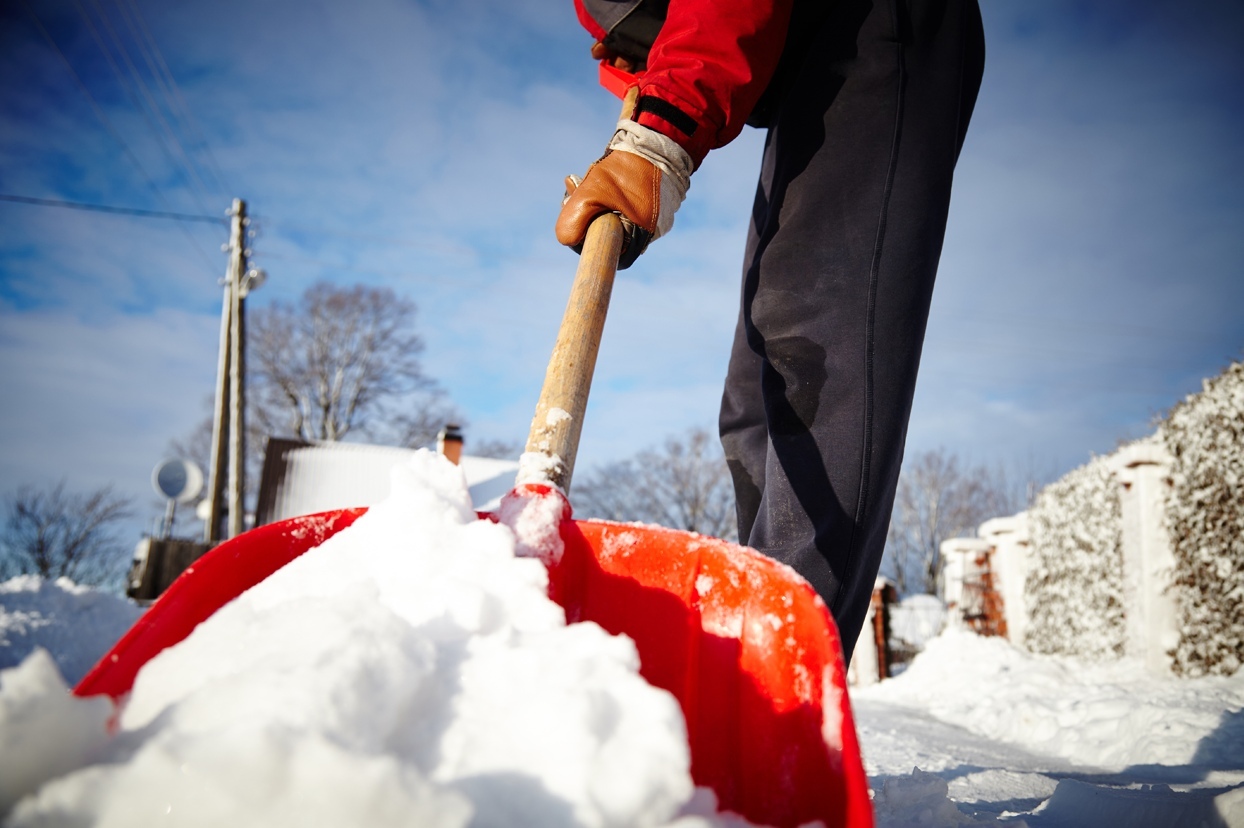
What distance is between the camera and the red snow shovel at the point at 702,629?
0.77 m

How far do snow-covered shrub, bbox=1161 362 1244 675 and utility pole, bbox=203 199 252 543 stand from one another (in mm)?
14196

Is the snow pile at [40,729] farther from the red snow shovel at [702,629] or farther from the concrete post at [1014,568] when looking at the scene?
the concrete post at [1014,568]

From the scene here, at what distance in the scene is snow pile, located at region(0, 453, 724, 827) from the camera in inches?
20.6

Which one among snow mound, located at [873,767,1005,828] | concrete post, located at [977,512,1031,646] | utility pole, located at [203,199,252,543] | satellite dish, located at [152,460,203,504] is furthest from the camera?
satellite dish, located at [152,460,203,504]

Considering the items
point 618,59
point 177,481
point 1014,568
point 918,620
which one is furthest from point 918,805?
point 918,620

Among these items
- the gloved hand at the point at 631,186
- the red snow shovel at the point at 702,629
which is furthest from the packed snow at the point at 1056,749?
the gloved hand at the point at 631,186

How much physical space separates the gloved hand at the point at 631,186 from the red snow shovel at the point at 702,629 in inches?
16.5

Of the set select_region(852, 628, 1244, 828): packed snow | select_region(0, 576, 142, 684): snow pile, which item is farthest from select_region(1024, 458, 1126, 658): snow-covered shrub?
select_region(0, 576, 142, 684): snow pile

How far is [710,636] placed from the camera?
3.08 ft

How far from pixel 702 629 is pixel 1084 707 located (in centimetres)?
319

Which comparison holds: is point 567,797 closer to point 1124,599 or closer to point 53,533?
point 1124,599

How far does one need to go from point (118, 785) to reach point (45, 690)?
0.38 feet

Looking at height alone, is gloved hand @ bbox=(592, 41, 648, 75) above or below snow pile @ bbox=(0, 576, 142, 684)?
above

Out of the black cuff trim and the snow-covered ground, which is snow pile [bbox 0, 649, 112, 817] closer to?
the snow-covered ground
